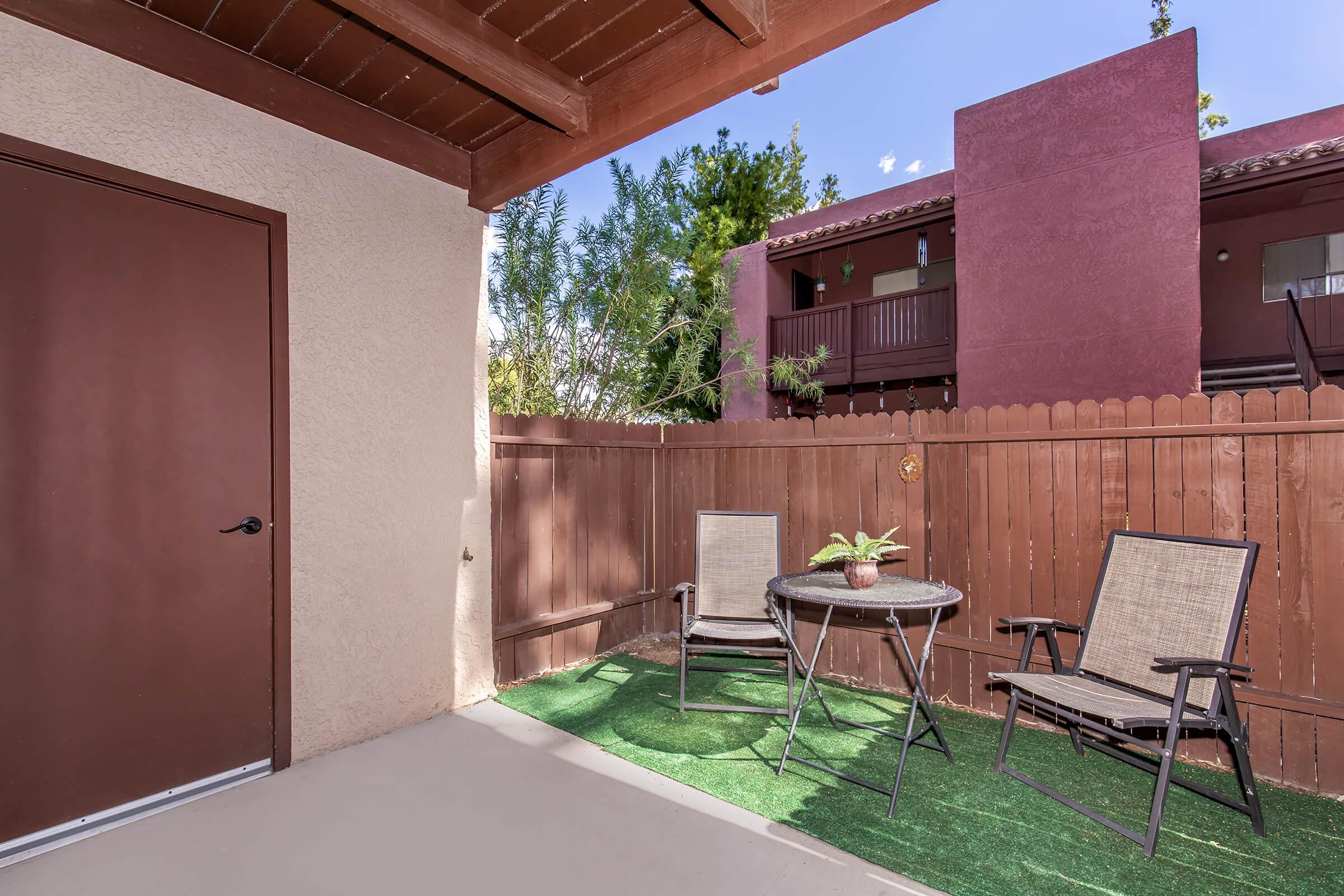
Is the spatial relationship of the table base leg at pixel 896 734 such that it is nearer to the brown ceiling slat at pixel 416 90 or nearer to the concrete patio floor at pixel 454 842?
the concrete patio floor at pixel 454 842

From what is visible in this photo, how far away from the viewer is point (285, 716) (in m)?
2.85

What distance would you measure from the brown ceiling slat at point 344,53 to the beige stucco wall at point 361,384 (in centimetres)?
28

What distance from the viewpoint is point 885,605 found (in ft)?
8.71

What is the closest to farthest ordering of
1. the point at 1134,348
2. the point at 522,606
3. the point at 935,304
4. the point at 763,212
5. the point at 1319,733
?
the point at 1319,733 < the point at 522,606 < the point at 1134,348 < the point at 935,304 < the point at 763,212

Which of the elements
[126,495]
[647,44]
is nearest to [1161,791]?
[647,44]

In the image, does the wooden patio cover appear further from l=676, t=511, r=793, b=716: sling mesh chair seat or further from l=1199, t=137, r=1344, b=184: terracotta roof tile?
l=1199, t=137, r=1344, b=184: terracotta roof tile

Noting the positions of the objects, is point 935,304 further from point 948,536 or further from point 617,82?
point 617,82

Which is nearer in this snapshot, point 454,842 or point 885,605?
point 454,842

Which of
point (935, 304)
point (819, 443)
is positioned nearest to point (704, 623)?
point (819, 443)

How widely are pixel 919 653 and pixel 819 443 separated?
1510 mm

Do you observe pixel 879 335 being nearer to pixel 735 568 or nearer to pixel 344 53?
pixel 735 568

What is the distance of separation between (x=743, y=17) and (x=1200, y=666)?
2977mm

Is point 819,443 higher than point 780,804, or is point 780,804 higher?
point 819,443

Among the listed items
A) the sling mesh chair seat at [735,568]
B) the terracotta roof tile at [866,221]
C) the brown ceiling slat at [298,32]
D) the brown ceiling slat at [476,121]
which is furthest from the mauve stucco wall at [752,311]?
the brown ceiling slat at [298,32]
